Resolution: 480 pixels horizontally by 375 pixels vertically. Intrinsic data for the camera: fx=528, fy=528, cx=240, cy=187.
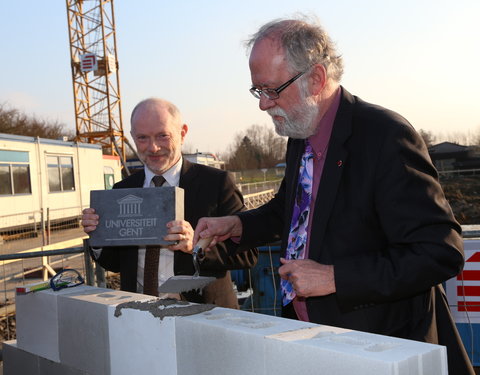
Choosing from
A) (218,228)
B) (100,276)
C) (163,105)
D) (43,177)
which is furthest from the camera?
(43,177)

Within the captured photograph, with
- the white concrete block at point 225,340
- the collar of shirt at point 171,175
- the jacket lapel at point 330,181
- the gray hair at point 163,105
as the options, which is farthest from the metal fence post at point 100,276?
the jacket lapel at point 330,181

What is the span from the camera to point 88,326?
7.38 ft

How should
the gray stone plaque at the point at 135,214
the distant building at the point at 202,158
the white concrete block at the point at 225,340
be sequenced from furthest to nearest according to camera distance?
the distant building at the point at 202,158
the gray stone plaque at the point at 135,214
the white concrete block at the point at 225,340

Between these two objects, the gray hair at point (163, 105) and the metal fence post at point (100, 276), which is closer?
the gray hair at point (163, 105)

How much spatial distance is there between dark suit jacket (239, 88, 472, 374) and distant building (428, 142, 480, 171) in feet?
189

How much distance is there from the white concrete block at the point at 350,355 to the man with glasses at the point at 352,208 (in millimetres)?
305

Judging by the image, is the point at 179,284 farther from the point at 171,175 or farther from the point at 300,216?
the point at 171,175

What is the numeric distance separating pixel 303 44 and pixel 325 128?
343 mm

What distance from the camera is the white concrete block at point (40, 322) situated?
2.48 metres

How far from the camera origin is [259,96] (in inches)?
85.2

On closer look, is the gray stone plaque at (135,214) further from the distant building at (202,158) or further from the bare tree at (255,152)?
the bare tree at (255,152)

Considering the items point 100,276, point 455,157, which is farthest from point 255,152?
point 100,276

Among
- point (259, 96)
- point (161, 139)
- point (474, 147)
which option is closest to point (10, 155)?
point (161, 139)

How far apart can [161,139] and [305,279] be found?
5.42ft
